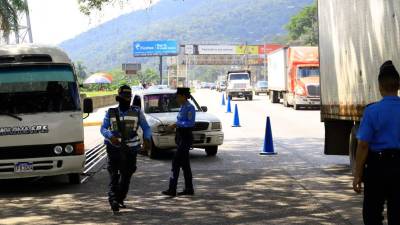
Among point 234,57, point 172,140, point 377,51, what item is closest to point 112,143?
point 377,51

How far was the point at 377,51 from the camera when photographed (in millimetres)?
8383

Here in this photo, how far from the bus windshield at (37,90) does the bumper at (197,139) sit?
3541 millimetres

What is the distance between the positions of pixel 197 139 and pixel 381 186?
8.75m

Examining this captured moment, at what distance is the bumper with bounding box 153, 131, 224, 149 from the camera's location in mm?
12898

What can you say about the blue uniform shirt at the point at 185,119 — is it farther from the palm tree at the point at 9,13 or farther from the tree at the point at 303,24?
the tree at the point at 303,24

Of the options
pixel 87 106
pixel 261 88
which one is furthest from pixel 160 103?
pixel 261 88

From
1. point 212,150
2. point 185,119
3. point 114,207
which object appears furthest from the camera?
point 212,150

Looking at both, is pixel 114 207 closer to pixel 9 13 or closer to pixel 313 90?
pixel 9 13

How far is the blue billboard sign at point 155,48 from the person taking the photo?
338ft

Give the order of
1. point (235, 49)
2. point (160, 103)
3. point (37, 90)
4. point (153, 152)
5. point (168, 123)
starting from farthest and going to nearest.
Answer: point (235, 49) → point (160, 103) → point (153, 152) → point (168, 123) → point (37, 90)

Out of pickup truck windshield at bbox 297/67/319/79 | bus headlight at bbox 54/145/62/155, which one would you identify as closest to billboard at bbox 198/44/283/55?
pickup truck windshield at bbox 297/67/319/79

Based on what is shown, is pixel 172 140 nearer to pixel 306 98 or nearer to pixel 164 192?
pixel 164 192

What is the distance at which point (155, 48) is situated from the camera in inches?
4082

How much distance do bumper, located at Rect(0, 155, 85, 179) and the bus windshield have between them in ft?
2.68
